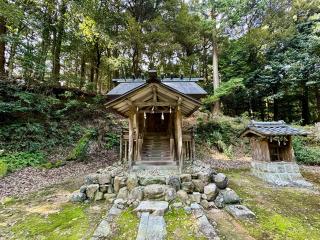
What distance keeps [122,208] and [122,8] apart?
1782 centimetres

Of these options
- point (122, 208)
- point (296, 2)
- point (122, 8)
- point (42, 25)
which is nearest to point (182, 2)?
point (122, 8)

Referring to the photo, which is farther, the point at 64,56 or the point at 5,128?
the point at 64,56

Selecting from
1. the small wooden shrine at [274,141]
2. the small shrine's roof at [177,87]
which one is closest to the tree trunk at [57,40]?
the small shrine's roof at [177,87]

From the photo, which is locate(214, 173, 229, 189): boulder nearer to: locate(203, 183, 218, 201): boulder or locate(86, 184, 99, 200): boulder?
locate(203, 183, 218, 201): boulder

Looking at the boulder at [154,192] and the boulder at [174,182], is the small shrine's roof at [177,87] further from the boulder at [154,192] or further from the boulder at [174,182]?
the boulder at [154,192]

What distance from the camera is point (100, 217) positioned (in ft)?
19.5

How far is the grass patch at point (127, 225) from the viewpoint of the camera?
486 cm

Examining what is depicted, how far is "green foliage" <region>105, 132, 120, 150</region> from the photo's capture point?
46.8 ft

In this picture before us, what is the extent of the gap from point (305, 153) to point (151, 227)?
42.6 ft

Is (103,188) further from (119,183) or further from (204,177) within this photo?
(204,177)

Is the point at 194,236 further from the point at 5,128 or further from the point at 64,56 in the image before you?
the point at 64,56

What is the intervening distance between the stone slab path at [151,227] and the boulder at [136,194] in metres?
0.92

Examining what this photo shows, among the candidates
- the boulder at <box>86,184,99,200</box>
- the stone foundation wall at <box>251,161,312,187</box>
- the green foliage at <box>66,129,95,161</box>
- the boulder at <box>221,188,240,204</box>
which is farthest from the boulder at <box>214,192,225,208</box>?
the green foliage at <box>66,129,95,161</box>

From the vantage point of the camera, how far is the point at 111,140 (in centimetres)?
1460
